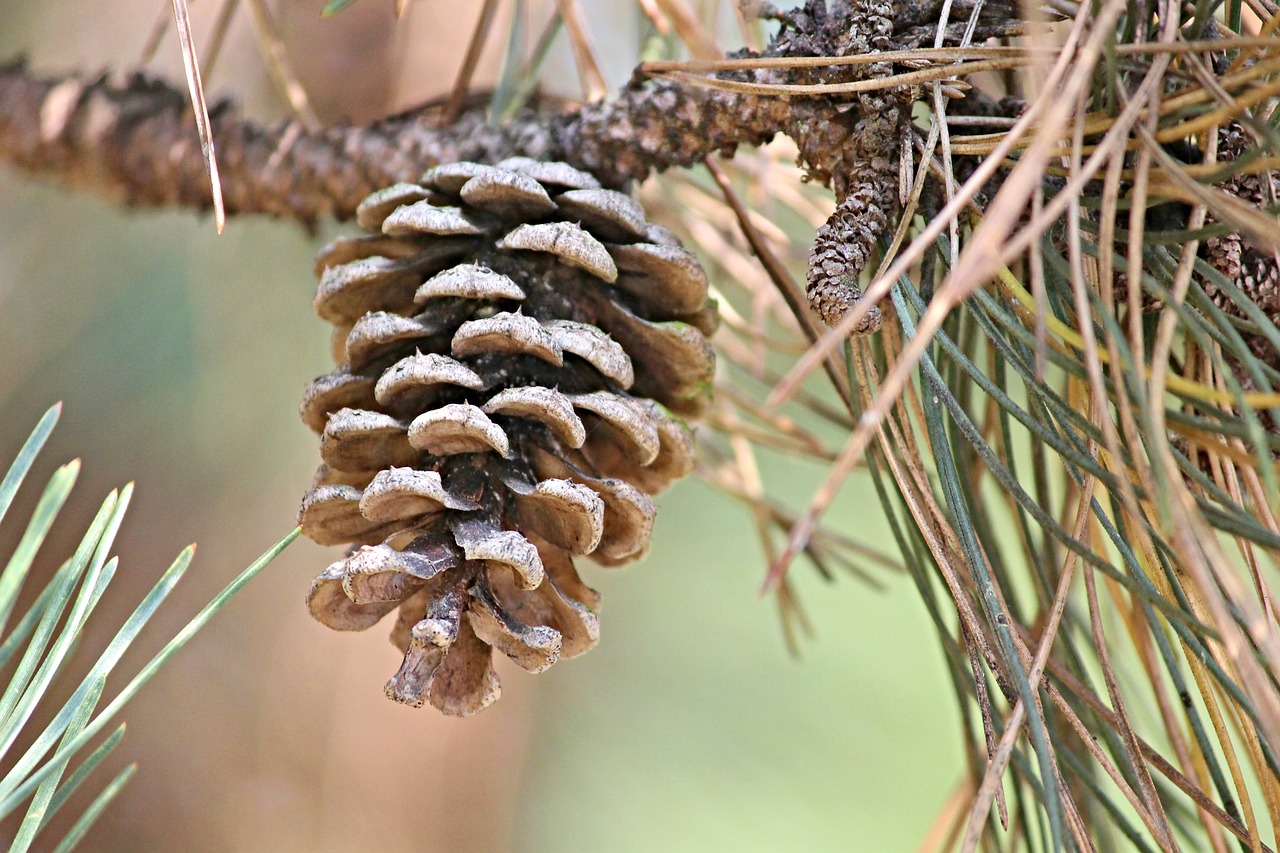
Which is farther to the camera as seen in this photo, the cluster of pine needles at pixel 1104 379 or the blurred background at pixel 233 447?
the blurred background at pixel 233 447

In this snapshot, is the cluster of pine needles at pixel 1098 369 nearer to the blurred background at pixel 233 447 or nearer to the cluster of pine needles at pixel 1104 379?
the cluster of pine needles at pixel 1104 379

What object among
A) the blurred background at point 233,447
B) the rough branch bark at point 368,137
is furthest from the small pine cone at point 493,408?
the blurred background at point 233,447

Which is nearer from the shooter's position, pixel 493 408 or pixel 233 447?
pixel 493 408

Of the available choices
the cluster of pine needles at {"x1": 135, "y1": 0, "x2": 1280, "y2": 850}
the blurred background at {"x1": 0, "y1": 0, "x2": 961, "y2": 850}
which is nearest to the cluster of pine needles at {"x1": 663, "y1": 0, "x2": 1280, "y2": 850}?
the cluster of pine needles at {"x1": 135, "y1": 0, "x2": 1280, "y2": 850}

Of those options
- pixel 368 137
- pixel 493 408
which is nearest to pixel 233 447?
pixel 368 137

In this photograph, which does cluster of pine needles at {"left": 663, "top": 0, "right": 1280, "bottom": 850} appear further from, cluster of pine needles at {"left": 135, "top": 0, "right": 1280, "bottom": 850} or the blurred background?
the blurred background

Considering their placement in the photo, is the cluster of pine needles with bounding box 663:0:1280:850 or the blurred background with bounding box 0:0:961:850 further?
the blurred background with bounding box 0:0:961:850

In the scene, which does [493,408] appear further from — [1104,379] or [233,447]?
[233,447]

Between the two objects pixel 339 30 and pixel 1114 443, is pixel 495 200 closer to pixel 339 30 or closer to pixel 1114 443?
pixel 1114 443

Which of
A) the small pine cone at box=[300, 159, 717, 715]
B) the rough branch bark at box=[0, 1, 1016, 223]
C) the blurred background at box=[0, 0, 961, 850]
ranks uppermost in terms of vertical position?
the rough branch bark at box=[0, 1, 1016, 223]
